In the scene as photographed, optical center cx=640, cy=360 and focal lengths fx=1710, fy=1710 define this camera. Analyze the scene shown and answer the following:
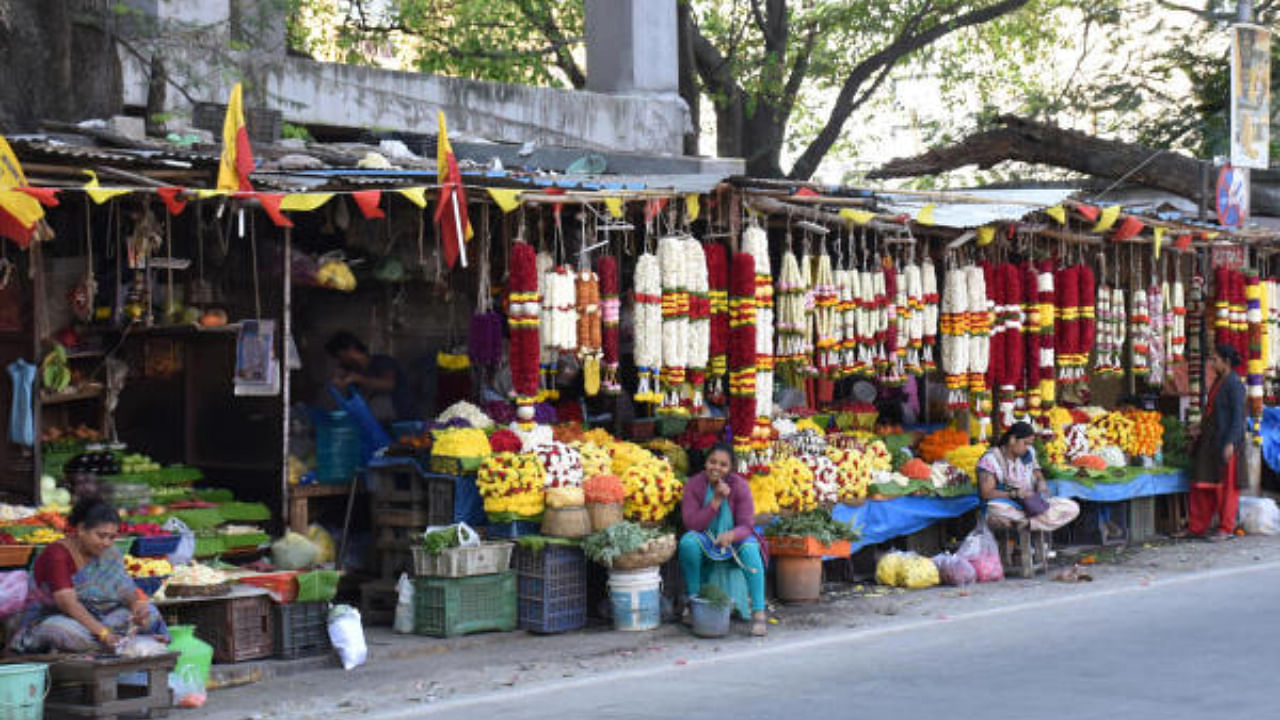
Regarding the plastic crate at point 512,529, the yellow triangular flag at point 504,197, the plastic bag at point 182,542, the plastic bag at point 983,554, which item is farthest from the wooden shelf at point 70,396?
the plastic bag at point 983,554

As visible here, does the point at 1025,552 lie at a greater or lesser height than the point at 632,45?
lesser

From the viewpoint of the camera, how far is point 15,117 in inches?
536

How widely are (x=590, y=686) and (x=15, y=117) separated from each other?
738 centimetres

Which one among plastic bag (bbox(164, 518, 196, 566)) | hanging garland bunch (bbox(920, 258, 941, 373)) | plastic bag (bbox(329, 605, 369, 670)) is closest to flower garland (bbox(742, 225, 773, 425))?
hanging garland bunch (bbox(920, 258, 941, 373))

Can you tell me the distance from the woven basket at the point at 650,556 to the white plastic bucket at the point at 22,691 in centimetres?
395

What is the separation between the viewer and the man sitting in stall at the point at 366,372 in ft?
43.9

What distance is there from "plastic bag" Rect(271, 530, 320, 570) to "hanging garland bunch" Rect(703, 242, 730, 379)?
124 inches

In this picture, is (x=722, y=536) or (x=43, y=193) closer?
(x=43, y=193)

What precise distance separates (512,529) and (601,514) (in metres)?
0.60

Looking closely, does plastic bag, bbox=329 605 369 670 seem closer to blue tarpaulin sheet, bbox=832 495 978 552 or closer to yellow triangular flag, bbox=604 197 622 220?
yellow triangular flag, bbox=604 197 622 220

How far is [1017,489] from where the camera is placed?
1409cm

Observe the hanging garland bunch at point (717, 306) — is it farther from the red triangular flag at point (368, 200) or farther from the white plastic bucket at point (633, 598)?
the red triangular flag at point (368, 200)

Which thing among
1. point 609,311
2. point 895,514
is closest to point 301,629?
point 609,311

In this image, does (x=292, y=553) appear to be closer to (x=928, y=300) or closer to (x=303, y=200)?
(x=303, y=200)
